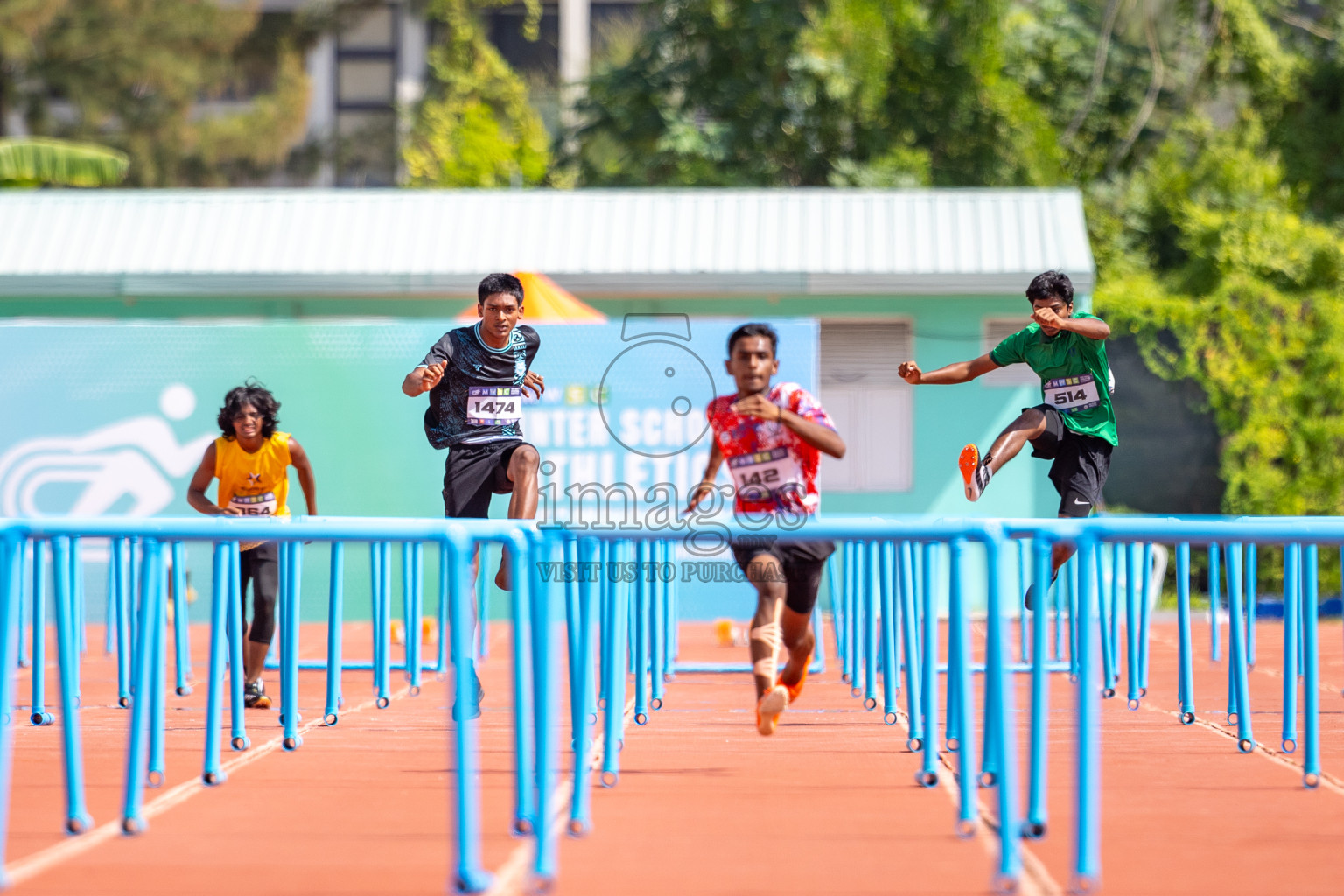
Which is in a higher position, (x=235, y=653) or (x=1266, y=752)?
(x=235, y=653)

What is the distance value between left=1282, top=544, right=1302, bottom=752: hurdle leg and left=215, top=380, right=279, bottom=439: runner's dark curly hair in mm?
4823

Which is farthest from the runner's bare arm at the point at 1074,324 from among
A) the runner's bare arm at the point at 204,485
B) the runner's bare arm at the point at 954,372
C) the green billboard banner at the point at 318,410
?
the green billboard banner at the point at 318,410

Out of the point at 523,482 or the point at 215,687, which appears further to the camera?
the point at 523,482

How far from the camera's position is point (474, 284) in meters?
13.4

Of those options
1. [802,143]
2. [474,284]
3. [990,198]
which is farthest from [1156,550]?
[802,143]

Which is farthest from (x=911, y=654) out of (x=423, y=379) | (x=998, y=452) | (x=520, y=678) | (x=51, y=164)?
(x=51, y=164)

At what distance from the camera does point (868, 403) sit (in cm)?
1355

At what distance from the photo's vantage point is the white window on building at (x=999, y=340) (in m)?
13.4

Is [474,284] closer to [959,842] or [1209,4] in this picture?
[959,842]

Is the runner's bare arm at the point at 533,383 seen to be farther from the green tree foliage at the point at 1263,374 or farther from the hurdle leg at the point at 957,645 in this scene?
the green tree foliage at the point at 1263,374

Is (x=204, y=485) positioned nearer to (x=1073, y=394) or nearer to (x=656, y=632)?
(x=656, y=632)

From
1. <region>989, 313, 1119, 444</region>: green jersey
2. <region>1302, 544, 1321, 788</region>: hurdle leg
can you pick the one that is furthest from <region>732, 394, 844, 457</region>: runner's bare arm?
<region>989, 313, 1119, 444</region>: green jersey

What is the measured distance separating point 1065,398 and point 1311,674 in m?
2.10

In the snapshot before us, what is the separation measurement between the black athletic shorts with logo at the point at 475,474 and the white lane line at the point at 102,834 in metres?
1.29
